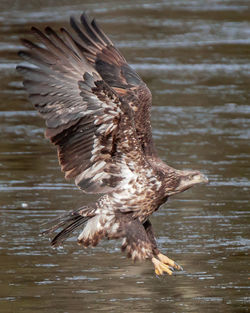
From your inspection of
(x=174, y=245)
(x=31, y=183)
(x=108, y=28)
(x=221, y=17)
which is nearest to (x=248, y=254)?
(x=174, y=245)

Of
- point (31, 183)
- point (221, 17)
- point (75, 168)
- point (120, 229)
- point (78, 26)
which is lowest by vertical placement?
point (221, 17)

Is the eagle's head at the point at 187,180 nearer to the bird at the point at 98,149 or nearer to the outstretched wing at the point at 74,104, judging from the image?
the bird at the point at 98,149

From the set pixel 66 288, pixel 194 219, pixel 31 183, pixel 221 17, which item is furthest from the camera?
pixel 221 17

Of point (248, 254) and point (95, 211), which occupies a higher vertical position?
point (95, 211)

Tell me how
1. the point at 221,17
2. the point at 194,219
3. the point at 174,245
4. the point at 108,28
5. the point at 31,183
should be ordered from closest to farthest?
the point at 174,245 < the point at 194,219 < the point at 31,183 < the point at 108,28 < the point at 221,17

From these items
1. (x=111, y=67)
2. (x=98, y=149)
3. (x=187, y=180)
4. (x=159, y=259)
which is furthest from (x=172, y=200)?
(x=98, y=149)

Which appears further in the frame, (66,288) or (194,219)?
(194,219)

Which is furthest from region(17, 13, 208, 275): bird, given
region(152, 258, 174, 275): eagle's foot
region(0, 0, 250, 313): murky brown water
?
region(0, 0, 250, 313): murky brown water

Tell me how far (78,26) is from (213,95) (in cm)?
589

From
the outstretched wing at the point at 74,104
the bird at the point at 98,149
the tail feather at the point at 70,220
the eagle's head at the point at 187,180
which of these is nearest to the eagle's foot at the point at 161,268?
the bird at the point at 98,149

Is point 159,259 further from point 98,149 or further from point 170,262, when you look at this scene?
point 98,149

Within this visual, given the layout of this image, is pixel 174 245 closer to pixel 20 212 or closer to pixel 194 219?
pixel 194 219

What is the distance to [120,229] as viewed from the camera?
299 inches

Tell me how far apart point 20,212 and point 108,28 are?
1041 centimetres
